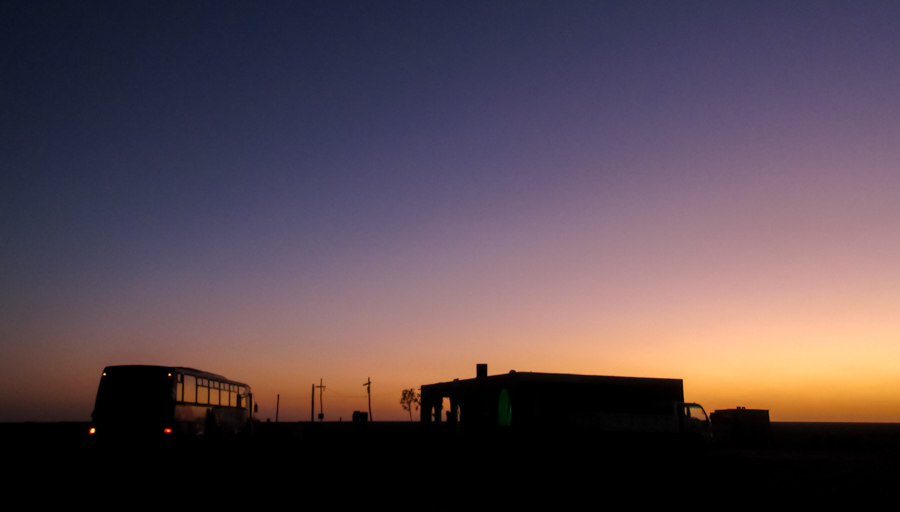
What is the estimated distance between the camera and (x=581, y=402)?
88.9 feet

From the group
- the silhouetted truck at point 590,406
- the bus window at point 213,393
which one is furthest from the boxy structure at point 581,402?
the bus window at point 213,393

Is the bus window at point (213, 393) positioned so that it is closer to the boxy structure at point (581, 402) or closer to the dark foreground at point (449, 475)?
the dark foreground at point (449, 475)

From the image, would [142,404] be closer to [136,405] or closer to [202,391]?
[136,405]

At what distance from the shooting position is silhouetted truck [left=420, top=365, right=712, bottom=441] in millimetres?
24031

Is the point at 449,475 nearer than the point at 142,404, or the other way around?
the point at 449,475

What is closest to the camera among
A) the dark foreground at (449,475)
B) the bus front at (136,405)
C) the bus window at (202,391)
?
the dark foreground at (449,475)

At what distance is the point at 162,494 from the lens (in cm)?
1448

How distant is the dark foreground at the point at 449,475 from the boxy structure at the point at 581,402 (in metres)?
0.76

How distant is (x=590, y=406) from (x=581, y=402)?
46 cm

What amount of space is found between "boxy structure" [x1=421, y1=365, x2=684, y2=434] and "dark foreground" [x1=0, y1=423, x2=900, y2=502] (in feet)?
2.51

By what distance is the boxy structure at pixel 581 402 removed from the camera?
24.1 m

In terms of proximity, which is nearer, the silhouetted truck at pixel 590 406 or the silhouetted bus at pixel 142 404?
the silhouetted bus at pixel 142 404

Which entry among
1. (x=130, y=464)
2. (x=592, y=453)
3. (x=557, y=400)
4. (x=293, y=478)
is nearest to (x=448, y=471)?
(x=293, y=478)

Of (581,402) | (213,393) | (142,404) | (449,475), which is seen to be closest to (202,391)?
(213,393)
